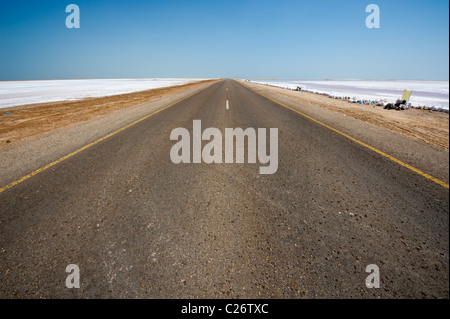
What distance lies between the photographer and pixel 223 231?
2.29 meters

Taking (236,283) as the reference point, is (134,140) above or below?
above

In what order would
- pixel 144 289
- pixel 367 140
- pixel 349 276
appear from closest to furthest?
pixel 144 289 → pixel 349 276 → pixel 367 140

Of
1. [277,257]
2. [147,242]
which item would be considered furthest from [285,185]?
[147,242]

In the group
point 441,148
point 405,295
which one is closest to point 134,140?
point 405,295

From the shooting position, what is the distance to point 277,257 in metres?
1.98

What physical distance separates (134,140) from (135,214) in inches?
130

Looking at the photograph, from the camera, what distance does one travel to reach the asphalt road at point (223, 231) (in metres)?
1.75

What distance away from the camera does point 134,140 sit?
5332 mm

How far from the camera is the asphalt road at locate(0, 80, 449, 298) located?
5.73 ft
